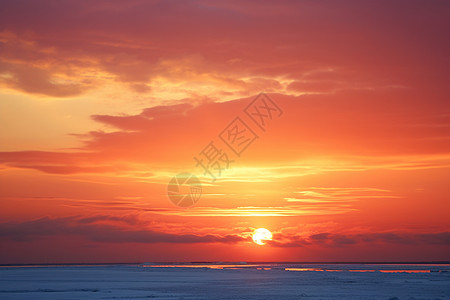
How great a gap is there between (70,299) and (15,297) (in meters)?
3.78

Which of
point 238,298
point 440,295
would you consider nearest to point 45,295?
point 238,298

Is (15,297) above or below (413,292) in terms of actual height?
below

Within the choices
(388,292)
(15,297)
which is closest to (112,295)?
(15,297)

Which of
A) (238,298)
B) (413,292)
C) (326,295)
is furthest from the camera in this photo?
(413,292)

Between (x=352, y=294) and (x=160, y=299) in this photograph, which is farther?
(x=352, y=294)

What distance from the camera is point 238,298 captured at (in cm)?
3170

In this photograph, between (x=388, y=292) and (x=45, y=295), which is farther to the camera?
(x=388, y=292)

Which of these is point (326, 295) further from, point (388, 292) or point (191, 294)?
point (191, 294)

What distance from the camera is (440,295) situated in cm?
3481

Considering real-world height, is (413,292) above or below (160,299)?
above

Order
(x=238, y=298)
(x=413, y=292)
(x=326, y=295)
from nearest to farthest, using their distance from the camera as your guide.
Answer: (x=238, y=298) < (x=326, y=295) < (x=413, y=292)

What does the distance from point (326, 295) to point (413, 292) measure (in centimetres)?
718

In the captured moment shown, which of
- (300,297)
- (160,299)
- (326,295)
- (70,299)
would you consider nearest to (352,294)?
(326,295)

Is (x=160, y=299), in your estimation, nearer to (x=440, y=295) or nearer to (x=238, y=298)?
(x=238, y=298)
